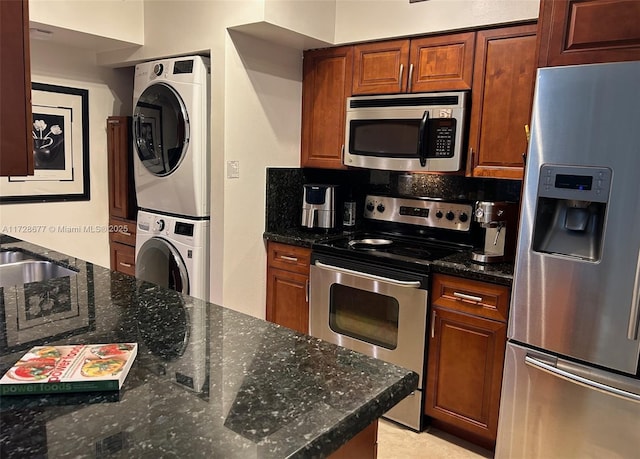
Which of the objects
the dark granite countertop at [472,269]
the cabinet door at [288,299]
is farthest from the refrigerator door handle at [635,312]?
the cabinet door at [288,299]

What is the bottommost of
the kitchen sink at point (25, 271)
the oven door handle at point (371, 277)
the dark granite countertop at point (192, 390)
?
the oven door handle at point (371, 277)

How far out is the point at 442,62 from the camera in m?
2.63

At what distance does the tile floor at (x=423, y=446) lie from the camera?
2.39m

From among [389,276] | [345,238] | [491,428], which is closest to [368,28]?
[345,238]

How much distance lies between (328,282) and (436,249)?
664mm

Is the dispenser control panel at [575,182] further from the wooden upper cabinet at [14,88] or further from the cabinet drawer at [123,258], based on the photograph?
the cabinet drawer at [123,258]

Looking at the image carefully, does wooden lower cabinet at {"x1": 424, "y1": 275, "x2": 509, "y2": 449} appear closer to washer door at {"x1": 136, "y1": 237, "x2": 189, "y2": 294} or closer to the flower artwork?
washer door at {"x1": 136, "y1": 237, "x2": 189, "y2": 294}

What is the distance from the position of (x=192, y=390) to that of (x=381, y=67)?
235cm

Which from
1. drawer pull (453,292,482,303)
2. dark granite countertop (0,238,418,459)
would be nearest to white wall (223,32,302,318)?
drawer pull (453,292,482,303)

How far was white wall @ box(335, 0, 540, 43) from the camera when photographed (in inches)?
93.8

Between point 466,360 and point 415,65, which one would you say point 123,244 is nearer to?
point 415,65

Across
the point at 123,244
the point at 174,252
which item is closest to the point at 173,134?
the point at 174,252

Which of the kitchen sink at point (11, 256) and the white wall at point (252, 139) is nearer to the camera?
the kitchen sink at point (11, 256)

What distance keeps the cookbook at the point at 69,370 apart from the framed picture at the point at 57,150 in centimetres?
254
